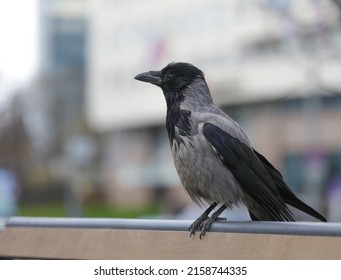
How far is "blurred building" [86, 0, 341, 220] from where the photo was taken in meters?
43.9

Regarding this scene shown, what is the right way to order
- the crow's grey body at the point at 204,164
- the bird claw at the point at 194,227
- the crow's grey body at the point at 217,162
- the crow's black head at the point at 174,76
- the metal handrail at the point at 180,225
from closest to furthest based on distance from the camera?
the metal handrail at the point at 180,225
the bird claw at the point at 194,227
the crow's grey body at the point at 217,162
the crow's grey body at the point at 204,164
the crow's black head at the point at 174,76

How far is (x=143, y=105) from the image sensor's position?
55344mm

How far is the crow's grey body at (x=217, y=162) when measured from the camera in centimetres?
456

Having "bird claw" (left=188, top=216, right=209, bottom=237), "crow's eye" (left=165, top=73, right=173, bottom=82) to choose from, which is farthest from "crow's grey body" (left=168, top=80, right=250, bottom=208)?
"bird claw" (left=188, top=216, right=209, bottom=237)

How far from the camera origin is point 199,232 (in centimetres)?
382

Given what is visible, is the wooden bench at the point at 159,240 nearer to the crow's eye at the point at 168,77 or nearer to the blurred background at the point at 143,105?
the crow's eye at the point at 168,77

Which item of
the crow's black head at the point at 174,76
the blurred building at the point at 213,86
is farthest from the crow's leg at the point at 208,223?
the blurred building at the point at 213,86

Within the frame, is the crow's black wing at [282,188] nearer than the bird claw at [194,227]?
No

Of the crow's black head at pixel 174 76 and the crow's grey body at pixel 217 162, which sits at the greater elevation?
the crow's black head at pixel 174 76

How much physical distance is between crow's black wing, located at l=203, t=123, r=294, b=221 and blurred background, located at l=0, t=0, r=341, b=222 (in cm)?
1737

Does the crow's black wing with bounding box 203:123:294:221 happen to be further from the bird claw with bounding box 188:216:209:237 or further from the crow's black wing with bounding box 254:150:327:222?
the bird claw with bounding box 188:216:209:237

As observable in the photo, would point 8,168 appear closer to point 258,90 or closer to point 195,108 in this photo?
point 258,90

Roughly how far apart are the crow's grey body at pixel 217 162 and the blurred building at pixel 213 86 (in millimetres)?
27240
